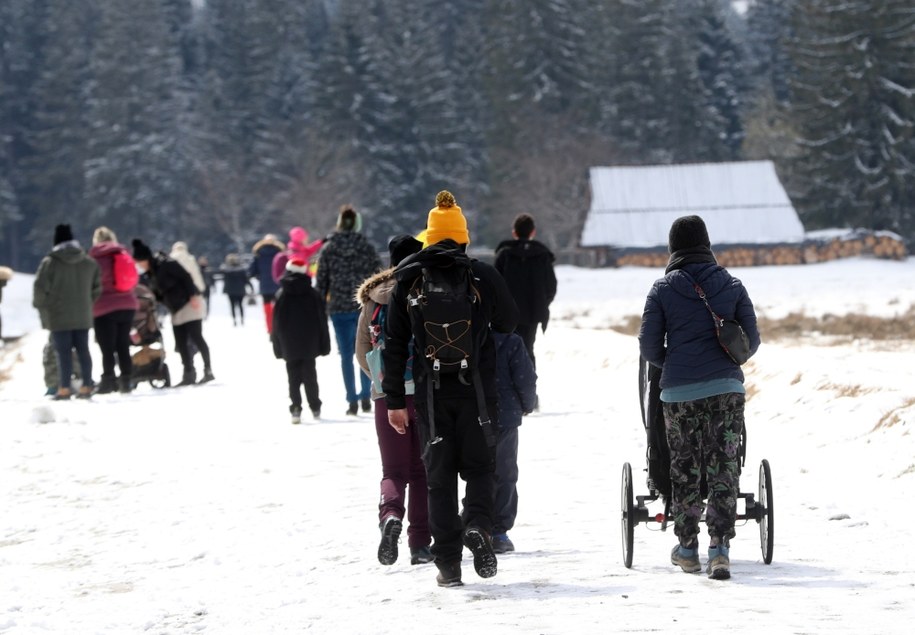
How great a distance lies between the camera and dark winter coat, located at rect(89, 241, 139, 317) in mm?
16672

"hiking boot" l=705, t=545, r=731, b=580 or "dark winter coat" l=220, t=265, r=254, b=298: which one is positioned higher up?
"dark winter coat" l=220, t=265, r=254, b=298

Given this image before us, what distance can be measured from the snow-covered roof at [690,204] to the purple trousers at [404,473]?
2249 inches

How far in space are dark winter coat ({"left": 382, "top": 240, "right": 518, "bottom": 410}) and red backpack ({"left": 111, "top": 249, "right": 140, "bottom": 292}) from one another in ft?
33.7

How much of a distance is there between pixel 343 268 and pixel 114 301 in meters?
4.08

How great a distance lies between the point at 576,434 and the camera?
1263cm

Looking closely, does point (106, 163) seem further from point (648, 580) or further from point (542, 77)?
point (648, 580)

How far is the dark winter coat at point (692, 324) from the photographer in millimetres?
6773

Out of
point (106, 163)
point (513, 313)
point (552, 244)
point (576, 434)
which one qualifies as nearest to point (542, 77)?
point (552, 244)

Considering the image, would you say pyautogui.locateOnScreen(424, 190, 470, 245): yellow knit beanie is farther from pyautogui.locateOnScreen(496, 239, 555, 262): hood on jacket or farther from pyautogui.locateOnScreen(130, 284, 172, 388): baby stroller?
pyautogui.locateOnScreen(130, 284, 172, 388): baby stroller

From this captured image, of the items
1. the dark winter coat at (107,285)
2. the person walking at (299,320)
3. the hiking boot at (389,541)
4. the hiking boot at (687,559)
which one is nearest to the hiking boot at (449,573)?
the hiking boot at (389,541)

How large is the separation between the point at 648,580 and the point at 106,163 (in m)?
83.9

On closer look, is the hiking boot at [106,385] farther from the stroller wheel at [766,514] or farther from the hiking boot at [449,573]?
the stroller wheel at [766,514]

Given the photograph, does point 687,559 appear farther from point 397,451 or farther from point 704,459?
point 397,451

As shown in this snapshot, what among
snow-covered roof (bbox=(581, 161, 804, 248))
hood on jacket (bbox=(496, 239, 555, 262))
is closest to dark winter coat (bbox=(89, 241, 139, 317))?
hood on jacket (bbox=(496, 239, 555, 262))
